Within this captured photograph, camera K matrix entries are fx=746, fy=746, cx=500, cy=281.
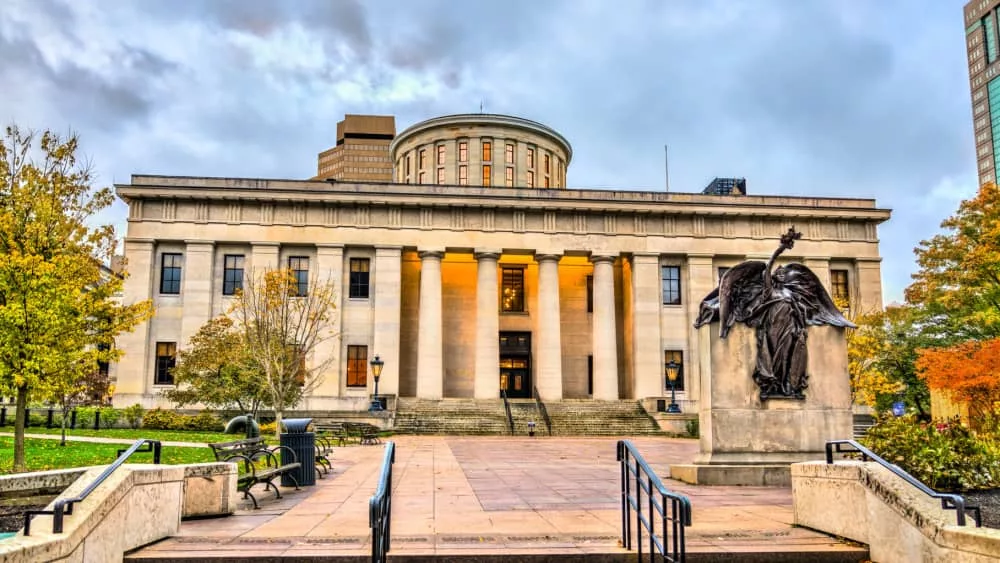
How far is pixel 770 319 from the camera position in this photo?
43.7 ft

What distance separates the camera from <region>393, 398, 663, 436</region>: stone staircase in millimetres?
35594

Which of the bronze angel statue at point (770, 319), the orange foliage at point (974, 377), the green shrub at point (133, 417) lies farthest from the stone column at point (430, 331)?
the bronze angel statue at point (770, 319)

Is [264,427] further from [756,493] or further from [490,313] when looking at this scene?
[756,493]

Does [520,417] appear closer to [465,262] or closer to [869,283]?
[465,262]

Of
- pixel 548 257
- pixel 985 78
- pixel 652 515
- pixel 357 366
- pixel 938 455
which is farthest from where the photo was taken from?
pixel 985 78

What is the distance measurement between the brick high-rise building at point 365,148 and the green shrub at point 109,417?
112967mm

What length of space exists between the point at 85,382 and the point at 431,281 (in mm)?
18980

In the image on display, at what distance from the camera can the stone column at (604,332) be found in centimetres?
4356

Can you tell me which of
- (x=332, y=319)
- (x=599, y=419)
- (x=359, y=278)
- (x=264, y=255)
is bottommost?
(x=599, y=419)

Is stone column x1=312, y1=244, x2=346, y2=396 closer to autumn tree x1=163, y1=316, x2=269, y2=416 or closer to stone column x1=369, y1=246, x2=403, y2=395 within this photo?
stone column x1=369, y1=246, x2=403, y2=395

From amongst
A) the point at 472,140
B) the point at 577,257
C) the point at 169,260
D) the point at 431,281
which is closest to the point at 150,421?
the point at 169,260

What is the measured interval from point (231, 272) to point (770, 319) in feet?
119

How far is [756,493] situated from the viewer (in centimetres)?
1193

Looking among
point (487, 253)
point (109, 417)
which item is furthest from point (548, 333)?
point (109, 417)
